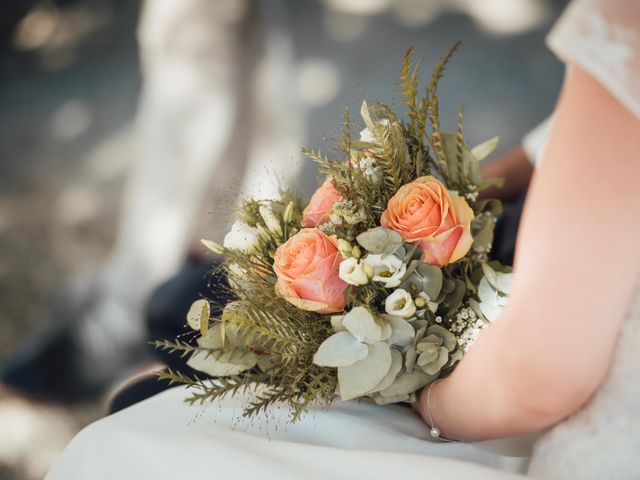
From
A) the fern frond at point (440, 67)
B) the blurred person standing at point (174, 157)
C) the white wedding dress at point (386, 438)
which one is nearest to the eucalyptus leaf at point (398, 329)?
the white wedding dress at point (386, 438)

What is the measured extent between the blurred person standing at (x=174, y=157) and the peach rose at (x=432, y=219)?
40.1 inches

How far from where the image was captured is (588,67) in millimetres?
511

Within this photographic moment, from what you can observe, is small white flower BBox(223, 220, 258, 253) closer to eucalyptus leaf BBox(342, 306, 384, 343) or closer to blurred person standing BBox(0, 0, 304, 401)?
eucalyptus leaf BBox(342, 306, 384, 343)

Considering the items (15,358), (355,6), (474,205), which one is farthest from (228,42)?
(474,205)

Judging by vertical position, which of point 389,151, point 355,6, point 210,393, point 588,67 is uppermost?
point 588,67

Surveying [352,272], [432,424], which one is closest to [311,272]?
[352,272]

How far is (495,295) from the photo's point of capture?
766 millimetres

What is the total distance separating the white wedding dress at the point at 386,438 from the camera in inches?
20.4

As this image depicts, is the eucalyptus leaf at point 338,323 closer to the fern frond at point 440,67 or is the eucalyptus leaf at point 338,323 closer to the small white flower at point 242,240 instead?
the small white flower at point 242,240

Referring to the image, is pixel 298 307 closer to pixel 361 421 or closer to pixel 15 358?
pixel 361 421

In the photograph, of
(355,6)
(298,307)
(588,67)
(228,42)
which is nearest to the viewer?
(588,67)

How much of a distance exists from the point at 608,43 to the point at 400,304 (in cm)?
33

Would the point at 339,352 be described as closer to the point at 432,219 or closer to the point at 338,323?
the point at 338,323

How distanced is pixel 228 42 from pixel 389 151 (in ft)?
5.02
